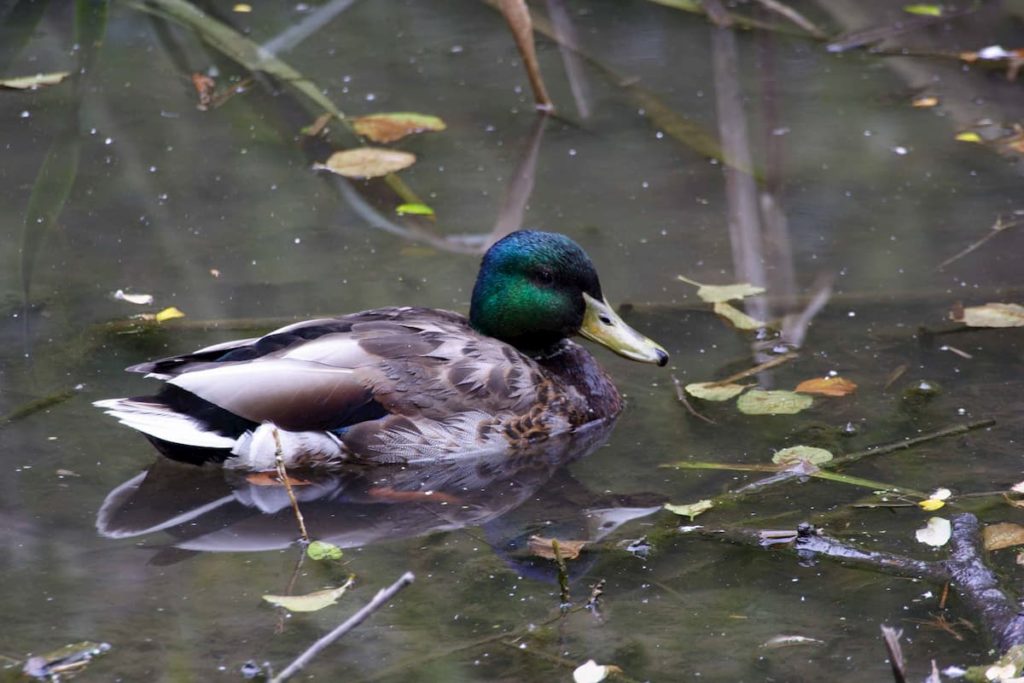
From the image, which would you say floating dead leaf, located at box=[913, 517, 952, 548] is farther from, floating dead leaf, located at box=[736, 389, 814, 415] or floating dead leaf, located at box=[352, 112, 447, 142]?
floating dead leaf, located at box=[352, 112, 447, 142]

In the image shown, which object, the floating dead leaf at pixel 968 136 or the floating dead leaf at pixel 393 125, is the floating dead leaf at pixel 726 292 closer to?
the floating dead leaf at pixel 968 136

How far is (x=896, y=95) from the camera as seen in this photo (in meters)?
8.88

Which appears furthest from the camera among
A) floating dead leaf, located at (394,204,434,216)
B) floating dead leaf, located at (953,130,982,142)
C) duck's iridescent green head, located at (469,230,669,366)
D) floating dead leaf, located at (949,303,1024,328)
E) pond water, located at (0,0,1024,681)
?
floating dead leaf, located at (953,130,982,142)

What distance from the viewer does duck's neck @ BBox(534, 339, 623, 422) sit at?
586cm

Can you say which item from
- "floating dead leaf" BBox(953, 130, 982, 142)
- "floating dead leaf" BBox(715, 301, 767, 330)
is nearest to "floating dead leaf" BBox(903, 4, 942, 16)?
"floating dead leaf" BBox(953, 130, 982, 142)

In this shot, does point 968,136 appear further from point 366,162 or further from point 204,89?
point 204,89

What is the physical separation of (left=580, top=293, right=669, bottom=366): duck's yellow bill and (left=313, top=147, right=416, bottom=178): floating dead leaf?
2.27m

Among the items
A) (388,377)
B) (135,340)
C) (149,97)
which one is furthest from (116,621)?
(149,97)

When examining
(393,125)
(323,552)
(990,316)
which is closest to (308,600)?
(323,552)

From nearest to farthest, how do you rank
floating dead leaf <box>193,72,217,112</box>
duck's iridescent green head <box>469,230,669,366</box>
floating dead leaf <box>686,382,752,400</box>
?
floating dead leaf <box>686,382,752,400</box> < duck's iridescent green head <box>469,230,669,366</box> < floating dead leaf <box>193,72,217,112</box>

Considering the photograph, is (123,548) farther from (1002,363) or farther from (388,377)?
(1002,363)

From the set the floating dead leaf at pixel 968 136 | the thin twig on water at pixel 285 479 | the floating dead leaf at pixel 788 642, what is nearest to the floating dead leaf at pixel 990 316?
the floating dead leaf at pixel 968 136

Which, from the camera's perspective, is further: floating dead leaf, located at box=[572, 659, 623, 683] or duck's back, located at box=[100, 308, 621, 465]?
duck's back, located at box=[100, 308, 621, 465]

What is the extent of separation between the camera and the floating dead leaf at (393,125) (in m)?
8.35
